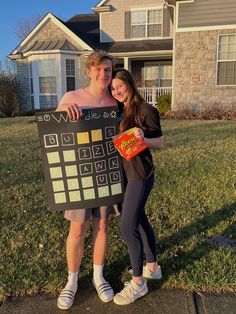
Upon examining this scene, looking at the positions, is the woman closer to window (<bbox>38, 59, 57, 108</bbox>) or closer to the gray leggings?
the gray leggings

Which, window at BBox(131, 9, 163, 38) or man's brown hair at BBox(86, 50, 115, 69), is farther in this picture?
window at BBox(131, 9, 163, 38)

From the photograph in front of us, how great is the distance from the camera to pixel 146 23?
A: 18094mm

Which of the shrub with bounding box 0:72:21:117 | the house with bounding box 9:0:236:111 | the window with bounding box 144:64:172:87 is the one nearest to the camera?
the house with bounding box 9:0:236:111

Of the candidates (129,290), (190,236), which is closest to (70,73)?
(190,236)

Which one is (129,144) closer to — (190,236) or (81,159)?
(81,159)

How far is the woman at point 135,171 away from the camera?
2.38m

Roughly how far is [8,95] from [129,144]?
17395 mm

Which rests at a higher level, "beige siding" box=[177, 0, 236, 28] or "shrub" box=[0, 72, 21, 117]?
"beige siding" box=[177, 0, 236, 28]

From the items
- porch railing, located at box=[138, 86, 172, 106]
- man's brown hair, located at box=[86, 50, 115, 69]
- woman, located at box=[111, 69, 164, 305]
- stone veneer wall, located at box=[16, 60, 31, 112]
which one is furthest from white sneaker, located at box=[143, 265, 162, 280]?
stone veneer wall, located at box=[16, 60, 31, 112]

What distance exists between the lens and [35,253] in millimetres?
3279

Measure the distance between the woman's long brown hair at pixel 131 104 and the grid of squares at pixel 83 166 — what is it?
0.50 ft

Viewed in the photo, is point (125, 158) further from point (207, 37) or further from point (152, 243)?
point (207, 37)

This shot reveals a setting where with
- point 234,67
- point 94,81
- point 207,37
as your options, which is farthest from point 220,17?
point 94,81

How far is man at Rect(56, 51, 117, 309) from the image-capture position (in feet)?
7.79
